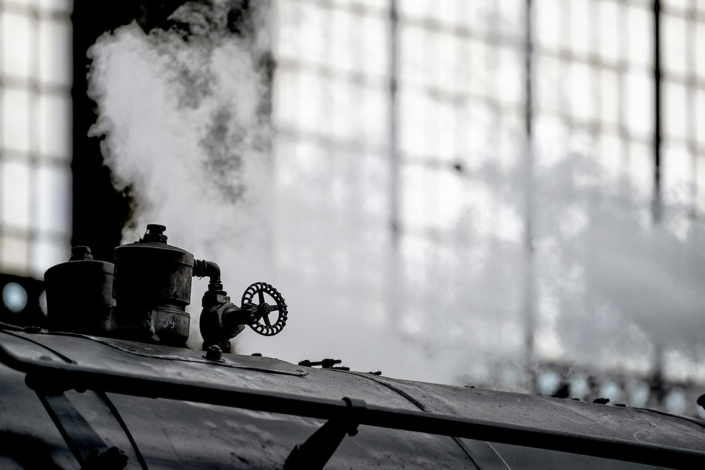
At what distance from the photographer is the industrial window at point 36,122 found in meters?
11.2

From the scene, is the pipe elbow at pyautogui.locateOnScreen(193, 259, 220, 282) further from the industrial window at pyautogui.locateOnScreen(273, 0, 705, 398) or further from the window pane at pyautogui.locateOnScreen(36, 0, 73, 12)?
the window pane at pyautogui.locateOnScreen(36, 0, 73, 12)

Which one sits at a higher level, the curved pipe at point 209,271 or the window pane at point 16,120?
the window pane at point 16,120

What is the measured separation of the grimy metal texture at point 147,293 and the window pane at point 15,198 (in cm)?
794

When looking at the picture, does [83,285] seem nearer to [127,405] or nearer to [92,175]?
[127,405]

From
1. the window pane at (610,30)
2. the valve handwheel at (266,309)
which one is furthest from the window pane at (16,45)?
the valve handwheel at (266,309)

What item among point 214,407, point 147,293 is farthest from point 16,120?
point 214,407

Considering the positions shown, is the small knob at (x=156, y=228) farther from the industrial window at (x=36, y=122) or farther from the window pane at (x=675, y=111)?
the window pane at (x=675, y=111)

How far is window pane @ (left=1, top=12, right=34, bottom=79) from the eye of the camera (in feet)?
36.7

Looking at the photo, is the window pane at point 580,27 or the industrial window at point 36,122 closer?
the industrial window at point 36,122

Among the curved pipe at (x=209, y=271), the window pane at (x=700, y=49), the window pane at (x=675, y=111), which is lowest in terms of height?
the curved pipe at (x=209, y=271)

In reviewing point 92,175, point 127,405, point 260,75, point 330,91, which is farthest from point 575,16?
point 127,405

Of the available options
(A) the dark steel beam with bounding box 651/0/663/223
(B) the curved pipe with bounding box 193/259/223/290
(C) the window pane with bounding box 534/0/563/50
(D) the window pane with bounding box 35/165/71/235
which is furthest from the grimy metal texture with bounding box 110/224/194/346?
(A) the dark steel beam with bounding box 651/0/663/223

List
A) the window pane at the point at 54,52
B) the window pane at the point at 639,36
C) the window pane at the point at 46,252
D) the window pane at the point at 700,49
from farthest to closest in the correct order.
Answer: the window pane at the point at 700,49 < the window pane at the point at 639,36 < the window pane at the point at 54,52 < the window pane at the point at 46,252

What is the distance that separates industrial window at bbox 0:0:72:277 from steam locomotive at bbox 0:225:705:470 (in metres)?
7.61
